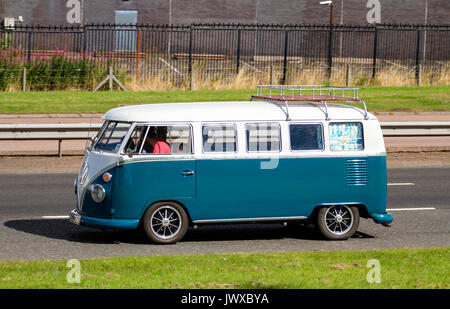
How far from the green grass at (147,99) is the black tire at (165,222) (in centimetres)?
1779

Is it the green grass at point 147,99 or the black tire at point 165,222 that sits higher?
the green grass at point 147,99

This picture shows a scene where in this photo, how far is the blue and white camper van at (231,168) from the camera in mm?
10844

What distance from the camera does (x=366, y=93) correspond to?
3409cm

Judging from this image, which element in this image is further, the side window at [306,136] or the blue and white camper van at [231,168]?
the side window at [306,136]

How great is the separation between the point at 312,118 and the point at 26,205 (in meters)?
5.12

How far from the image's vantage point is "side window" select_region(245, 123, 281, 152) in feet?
36.5

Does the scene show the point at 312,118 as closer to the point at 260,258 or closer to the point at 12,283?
the point at 260,258

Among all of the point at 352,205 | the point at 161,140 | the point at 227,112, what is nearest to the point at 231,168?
the point at 227,112

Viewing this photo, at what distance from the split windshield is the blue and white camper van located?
2cm

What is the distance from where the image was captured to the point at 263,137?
1116 cm

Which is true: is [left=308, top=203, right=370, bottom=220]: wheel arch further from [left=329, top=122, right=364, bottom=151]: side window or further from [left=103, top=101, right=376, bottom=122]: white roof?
[left=103, top=101, right=376, bottom=122]: white roof

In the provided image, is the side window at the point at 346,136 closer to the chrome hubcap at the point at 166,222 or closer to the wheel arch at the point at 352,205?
the wheel arch at the point at 352,205

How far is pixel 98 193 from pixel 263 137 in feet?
7.27

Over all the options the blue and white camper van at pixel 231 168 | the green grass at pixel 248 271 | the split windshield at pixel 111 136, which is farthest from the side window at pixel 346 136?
the split windshield at pixel 111 136
